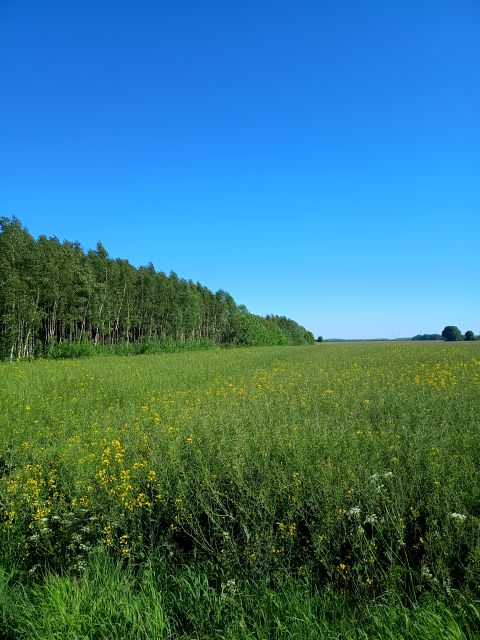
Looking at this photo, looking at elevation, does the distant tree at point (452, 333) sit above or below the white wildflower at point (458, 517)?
above

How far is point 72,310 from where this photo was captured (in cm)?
4222

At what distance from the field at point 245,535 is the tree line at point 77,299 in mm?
31826

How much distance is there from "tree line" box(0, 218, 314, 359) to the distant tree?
92.5 meters

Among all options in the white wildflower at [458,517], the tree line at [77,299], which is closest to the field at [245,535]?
the white wildflower at [458,517]

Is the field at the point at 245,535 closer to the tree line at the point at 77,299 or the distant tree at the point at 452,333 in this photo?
the tree line at the point at 77,299

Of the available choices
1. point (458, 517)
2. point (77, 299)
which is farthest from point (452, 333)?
point (458, 517)

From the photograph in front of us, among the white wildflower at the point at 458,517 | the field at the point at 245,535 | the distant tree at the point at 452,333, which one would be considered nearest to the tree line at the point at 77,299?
the field at the point at 245,535

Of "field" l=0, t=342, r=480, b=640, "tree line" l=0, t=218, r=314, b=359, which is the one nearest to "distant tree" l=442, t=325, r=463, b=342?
"tree line" l=0, t=218, r=314, b=359

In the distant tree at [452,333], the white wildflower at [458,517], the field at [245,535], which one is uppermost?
the distant tree at [452,333]

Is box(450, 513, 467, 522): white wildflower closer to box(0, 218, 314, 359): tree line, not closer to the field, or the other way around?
the field

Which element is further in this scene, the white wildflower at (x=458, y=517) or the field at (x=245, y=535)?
the white wildflower at (x=458, y=517)

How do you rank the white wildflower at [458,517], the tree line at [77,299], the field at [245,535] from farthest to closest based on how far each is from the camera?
the tree line at [77,299] < the white wildflower at [458,517] < the field at [245,535]

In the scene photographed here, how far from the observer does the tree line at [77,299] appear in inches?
1346

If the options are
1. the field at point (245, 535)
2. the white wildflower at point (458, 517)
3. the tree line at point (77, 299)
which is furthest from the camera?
the tree line at point (77, 299)
